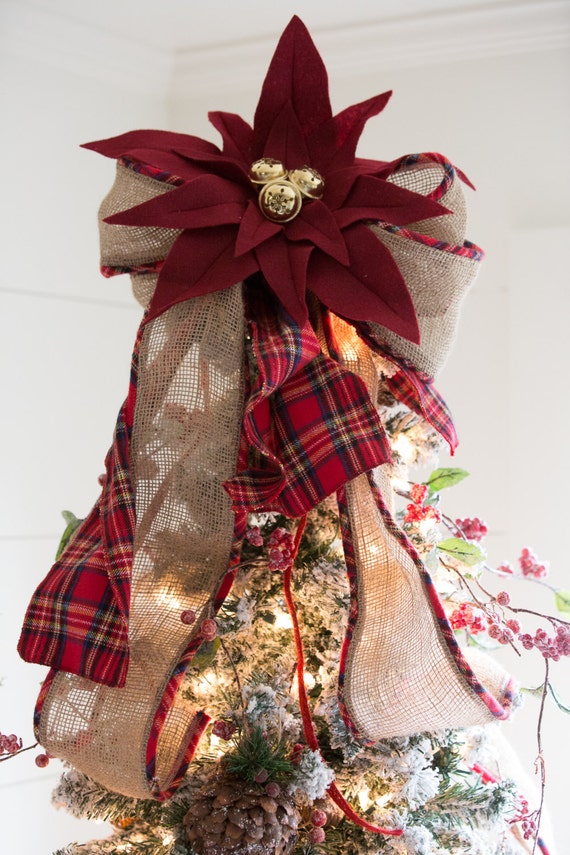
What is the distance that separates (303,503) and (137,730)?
0.19m

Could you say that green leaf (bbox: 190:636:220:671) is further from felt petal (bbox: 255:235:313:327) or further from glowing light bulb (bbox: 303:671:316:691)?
felt petal (bbox: 255:235:313:327)

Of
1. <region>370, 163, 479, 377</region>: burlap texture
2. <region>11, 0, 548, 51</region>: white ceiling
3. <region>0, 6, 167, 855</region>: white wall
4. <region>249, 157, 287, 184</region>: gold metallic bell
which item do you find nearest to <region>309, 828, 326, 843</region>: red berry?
<region>370, 163, 479, 377</region>: burlap texture

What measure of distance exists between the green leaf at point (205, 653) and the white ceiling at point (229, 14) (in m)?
0.92

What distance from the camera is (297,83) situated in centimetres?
55

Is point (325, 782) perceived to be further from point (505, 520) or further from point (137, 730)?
point (505, 520)

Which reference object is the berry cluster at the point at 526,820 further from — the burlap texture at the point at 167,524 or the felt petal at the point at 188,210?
the felt petal at the point at 188,210

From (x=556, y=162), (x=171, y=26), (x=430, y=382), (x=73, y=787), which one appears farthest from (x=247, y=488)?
(x=171, y=26)

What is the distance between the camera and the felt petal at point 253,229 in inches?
19.6

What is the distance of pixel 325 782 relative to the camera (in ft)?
1.68

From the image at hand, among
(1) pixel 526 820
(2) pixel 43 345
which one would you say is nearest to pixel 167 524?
(1) pixel 526 820

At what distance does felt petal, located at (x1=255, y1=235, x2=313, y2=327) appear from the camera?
494 millimetres

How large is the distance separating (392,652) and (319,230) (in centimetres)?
28

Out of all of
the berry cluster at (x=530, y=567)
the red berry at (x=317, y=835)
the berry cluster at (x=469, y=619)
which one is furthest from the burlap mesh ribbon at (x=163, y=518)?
the berry cluster at (x=530, y=567)

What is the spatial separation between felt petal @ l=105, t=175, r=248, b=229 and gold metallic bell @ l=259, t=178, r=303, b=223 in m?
0.02
